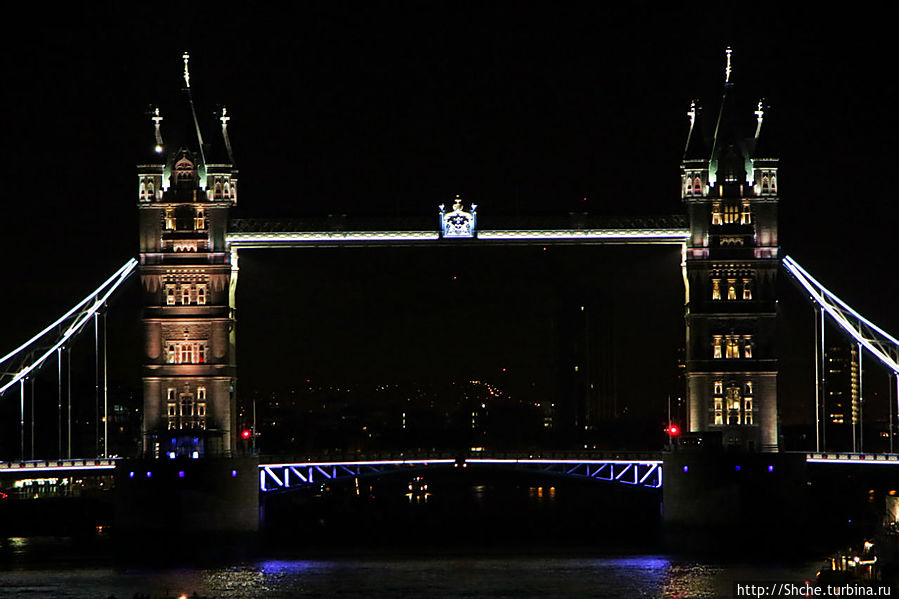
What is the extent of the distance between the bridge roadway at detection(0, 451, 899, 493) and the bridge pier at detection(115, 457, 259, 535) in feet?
6.08

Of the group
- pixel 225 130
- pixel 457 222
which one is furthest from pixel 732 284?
pixel 225 130

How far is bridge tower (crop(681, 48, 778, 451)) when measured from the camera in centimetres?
9788

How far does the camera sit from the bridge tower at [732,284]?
97.9 metres

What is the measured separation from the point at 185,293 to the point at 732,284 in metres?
24.6

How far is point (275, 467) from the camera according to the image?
97.5m

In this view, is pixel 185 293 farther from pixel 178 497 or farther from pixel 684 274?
pixel 684 274

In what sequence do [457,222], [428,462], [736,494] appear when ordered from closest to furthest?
[736,494]
[457,222]
[428,462]

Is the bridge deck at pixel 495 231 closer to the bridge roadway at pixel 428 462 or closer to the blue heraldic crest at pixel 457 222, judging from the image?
the blue heraldic crest at pixel 457 222

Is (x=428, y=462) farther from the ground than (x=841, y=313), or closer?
closer

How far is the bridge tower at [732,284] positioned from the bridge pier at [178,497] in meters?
21.1

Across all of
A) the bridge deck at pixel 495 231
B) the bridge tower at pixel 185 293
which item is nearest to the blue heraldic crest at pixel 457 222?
the bridge deck at pixel 495 231

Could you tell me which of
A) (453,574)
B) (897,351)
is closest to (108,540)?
(453,574)

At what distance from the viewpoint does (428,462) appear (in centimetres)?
10144

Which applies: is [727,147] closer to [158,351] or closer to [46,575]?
[158,351]
